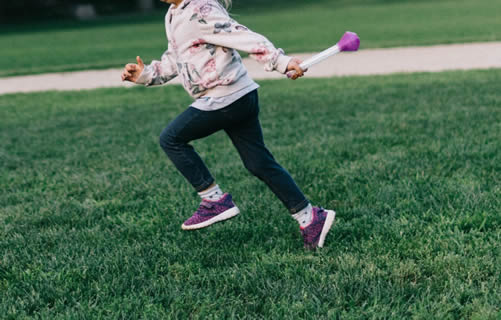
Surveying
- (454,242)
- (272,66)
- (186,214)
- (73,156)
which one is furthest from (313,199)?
(73,156)

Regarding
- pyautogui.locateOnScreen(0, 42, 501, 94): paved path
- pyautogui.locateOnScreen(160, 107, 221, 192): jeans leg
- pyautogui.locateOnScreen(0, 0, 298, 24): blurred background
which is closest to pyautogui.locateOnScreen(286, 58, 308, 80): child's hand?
pyautogui.locateOnScreen(160, 107, 221, 192): jeans leg

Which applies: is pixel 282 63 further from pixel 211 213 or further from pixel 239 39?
pixel 211 213

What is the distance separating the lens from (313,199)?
3768 mm

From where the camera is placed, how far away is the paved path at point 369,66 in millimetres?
10266

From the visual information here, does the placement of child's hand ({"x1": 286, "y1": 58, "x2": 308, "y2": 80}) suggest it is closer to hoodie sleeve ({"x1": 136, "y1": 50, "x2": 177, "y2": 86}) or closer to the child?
the child

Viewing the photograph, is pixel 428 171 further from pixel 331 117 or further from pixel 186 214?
pixel 331 117

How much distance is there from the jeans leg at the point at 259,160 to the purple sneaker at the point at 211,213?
0.28 metres

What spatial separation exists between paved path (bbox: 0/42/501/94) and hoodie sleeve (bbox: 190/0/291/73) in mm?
7588

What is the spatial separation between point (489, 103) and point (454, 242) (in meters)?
3.99

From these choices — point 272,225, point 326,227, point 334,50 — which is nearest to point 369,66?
point 272,225

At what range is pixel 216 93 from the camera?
2766 mm

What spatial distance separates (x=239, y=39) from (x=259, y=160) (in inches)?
25.9

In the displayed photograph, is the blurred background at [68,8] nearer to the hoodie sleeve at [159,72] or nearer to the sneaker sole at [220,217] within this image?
the hoodie sleeve at [159,72]

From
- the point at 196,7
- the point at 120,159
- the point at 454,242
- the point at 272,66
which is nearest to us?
the point at 272,66
